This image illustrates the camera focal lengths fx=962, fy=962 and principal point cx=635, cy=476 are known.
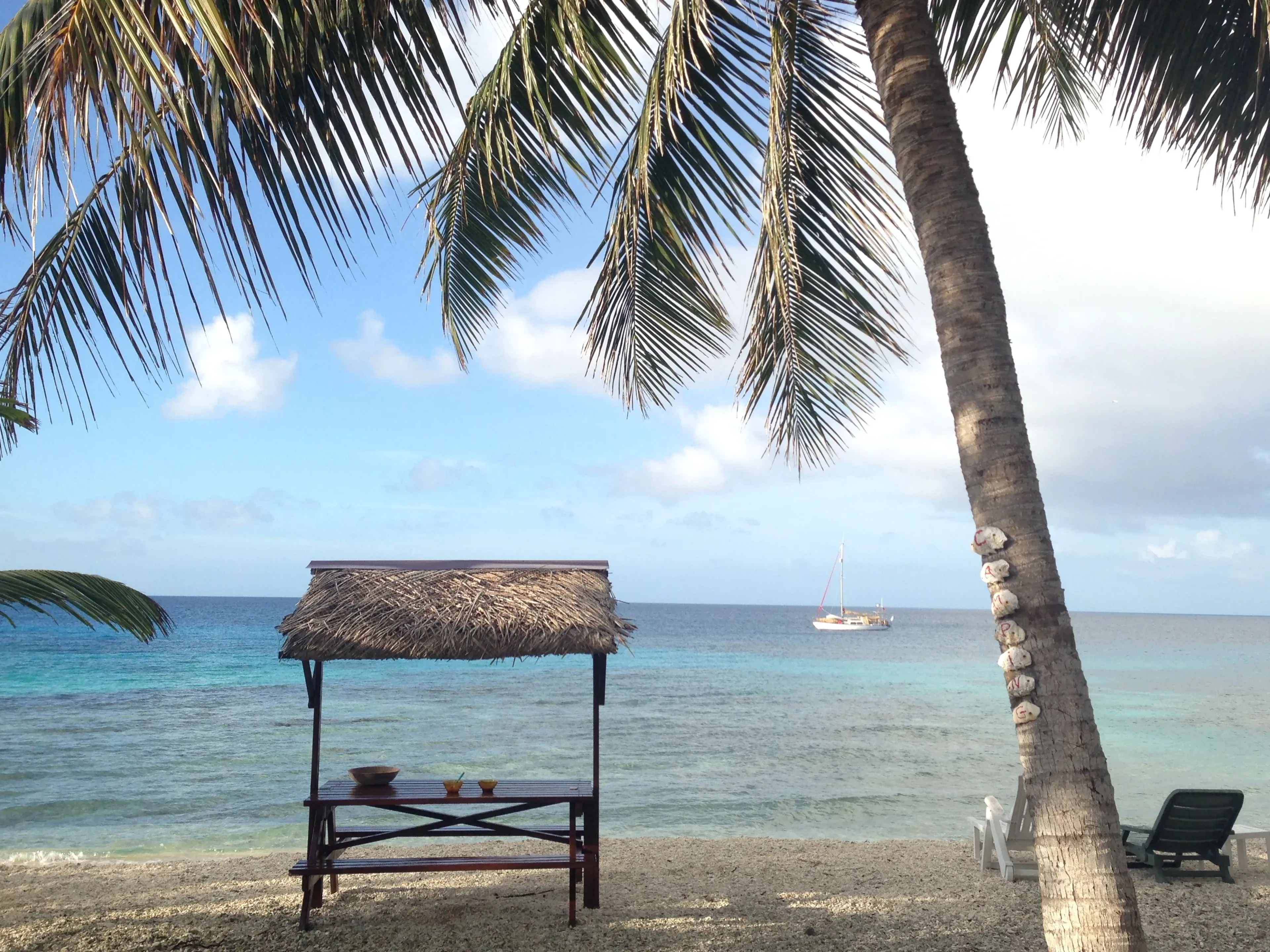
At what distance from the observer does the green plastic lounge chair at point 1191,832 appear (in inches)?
255

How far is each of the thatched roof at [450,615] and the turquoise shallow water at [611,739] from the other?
5610 mm

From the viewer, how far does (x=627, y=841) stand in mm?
8820

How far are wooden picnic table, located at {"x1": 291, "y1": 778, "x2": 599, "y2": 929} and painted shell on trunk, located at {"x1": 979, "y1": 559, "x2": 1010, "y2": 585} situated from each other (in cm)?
305

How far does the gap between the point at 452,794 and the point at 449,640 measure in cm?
94

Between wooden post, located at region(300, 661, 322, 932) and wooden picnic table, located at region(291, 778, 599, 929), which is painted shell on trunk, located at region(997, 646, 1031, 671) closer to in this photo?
wooden picnic table, located at region(291, 778, 599, 929)

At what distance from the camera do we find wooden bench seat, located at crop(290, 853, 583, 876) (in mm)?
5414

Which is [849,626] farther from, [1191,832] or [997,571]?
[997,571]

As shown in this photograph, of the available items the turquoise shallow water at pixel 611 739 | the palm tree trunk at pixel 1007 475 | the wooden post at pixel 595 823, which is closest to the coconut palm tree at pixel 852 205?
the palm tree trunk at pixel 1007 475

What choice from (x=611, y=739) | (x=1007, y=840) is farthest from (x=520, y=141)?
(x=611, y=739)

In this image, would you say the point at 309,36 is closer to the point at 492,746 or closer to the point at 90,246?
the point at 90,246

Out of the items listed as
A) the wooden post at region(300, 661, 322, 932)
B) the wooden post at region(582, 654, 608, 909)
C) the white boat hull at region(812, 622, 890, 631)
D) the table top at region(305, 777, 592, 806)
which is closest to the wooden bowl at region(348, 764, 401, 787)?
the table top at region(305, 777, 592, 806)

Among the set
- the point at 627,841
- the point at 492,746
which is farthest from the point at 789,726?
the point at 627,841

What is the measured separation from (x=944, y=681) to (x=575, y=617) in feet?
96.9

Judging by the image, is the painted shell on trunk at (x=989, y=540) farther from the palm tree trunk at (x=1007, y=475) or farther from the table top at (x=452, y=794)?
the table top at (x=452, y=794)
